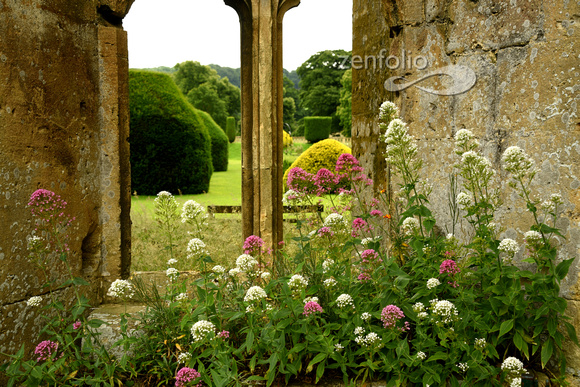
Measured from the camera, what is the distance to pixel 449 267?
6.37ft

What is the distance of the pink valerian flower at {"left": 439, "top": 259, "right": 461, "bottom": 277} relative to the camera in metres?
1.94

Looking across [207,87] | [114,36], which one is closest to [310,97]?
[207,87]

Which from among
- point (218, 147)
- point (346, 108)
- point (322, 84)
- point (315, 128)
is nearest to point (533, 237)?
point (218, 147)

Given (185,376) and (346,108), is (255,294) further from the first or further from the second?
(346,108)

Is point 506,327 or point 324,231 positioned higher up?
point 324,231

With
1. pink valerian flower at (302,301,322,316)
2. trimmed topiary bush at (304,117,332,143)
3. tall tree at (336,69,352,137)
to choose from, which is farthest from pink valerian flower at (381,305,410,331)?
tall tree at (336,69,352,137)

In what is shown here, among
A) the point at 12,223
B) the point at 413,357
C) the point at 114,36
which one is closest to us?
the point at 413,357

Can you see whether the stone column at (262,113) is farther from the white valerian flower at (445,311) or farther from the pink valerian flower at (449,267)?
the white valerian flower at (445,311)

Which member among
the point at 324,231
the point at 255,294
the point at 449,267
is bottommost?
the point at 255,294

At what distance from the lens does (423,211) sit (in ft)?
6.54

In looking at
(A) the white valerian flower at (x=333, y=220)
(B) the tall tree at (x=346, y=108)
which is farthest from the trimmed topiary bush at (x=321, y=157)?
(B) the tall tree at (x=346, y=108)

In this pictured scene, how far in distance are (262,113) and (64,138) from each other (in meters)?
1.59

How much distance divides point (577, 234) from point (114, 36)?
3.02 metres

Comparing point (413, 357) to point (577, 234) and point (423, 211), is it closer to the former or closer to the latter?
point (423, 211)
